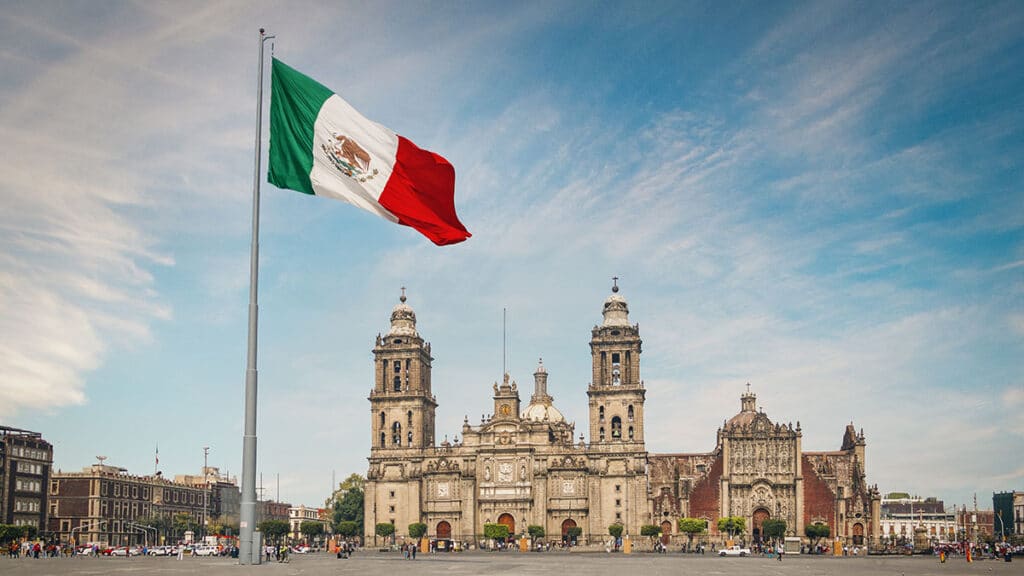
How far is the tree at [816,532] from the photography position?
3903 inches

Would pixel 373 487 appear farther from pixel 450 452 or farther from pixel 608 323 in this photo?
pixel 608 323

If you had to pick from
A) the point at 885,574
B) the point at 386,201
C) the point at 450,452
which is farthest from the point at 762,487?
Answer: the point at 386,201

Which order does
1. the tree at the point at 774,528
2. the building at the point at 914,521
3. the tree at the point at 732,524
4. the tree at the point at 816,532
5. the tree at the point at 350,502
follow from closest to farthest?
the tree at the point at 774,528 → the tree at the point at 816,532 → the tree at the point at 732,524 → the tree at the point at 350,502 → the building at the point at 914,521

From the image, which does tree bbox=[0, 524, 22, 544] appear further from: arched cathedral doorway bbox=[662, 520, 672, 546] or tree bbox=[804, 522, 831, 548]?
tree bbox=[804, 522, 831, 548]

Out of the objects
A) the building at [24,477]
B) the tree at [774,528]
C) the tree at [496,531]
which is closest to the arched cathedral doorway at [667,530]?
the tree at [774,528]

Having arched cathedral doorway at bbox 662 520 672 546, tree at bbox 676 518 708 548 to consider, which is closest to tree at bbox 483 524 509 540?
arched cathedral doorway at bbox 662 520 672 546

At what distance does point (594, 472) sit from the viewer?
339 ft

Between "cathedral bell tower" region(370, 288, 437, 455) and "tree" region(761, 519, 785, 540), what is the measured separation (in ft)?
114

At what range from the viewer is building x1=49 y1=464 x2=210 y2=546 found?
374ft

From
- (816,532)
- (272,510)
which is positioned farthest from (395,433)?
(272,510)

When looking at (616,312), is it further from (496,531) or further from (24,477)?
(24,477)

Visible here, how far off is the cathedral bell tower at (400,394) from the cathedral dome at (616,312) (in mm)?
19584

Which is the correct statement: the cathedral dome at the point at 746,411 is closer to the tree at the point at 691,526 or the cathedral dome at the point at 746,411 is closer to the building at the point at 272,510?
the tree at the point at 691,526

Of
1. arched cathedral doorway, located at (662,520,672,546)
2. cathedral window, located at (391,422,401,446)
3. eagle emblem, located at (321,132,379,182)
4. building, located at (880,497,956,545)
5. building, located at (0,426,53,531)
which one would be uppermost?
eagle emblem, located at (321,132,379,182)
